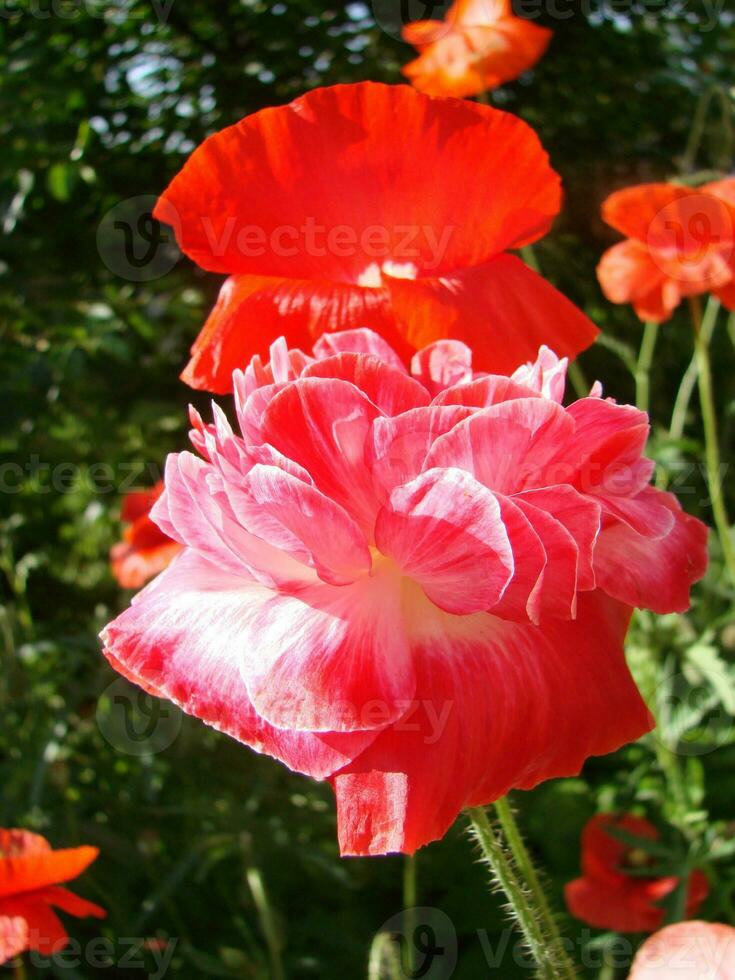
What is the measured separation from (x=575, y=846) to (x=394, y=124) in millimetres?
1383

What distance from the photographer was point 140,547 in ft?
5.29

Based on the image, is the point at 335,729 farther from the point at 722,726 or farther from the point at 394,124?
the point at 722,726

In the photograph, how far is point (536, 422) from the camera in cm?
42

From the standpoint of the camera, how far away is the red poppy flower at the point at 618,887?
1.29m

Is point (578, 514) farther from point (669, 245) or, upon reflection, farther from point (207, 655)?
point (669, 245)

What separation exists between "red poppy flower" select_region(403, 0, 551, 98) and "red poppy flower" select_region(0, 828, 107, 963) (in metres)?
1.27

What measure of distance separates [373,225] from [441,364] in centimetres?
10

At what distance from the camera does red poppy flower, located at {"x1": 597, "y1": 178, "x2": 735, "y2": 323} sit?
109cm

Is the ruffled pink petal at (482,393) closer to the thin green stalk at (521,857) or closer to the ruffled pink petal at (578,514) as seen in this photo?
the ruffled pink petal at (578,514)

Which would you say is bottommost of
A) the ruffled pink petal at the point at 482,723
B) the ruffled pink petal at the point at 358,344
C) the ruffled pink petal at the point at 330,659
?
the ruffled pink petal at the point at 482,723

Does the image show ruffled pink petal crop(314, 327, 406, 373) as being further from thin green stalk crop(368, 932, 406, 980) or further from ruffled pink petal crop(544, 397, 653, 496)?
thin green stalk crop(368, 932, 406, 980)

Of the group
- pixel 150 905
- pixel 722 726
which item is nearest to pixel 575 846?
pixel 722 726

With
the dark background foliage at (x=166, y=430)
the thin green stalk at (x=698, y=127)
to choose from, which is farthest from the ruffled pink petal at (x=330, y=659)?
the thin green stalk at (x=698, y=127)

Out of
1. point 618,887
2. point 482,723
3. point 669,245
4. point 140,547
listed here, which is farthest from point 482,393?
point 140,547
